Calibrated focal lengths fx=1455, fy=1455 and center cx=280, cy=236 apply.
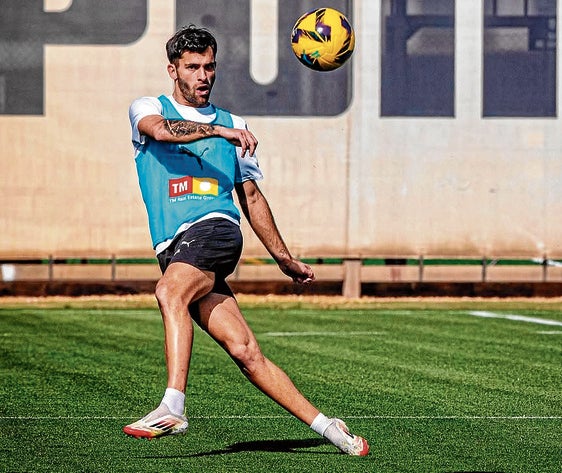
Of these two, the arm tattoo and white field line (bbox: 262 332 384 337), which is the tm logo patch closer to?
the arm tattoo

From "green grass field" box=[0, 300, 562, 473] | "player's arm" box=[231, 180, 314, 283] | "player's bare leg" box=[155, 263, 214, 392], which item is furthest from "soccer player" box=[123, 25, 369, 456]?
"green grass field" box=[0, 300, 562, 473]

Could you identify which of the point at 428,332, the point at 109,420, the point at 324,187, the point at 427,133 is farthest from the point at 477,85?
the point at 109,420

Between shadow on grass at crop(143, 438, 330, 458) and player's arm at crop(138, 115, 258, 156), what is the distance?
1700mm

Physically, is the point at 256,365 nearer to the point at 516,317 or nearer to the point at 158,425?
the point at 158,425

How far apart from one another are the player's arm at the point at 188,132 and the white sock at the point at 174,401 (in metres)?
1.18

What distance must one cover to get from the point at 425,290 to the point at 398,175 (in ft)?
6.70

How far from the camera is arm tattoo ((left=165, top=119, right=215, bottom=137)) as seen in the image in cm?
688

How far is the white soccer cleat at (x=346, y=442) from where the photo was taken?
7.20m

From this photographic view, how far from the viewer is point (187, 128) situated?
22.8ft

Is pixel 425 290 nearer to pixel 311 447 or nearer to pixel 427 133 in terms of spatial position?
pixel 427 133

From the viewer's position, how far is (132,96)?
21375mm

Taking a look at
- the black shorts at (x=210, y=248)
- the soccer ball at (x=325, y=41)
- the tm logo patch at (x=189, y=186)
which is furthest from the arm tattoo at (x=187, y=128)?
the soccer ball at (x=325, y=41)

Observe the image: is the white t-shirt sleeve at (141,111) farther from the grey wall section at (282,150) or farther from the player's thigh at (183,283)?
the grey wall section at (282,150)

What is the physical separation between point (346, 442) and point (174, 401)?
93 centimetres
